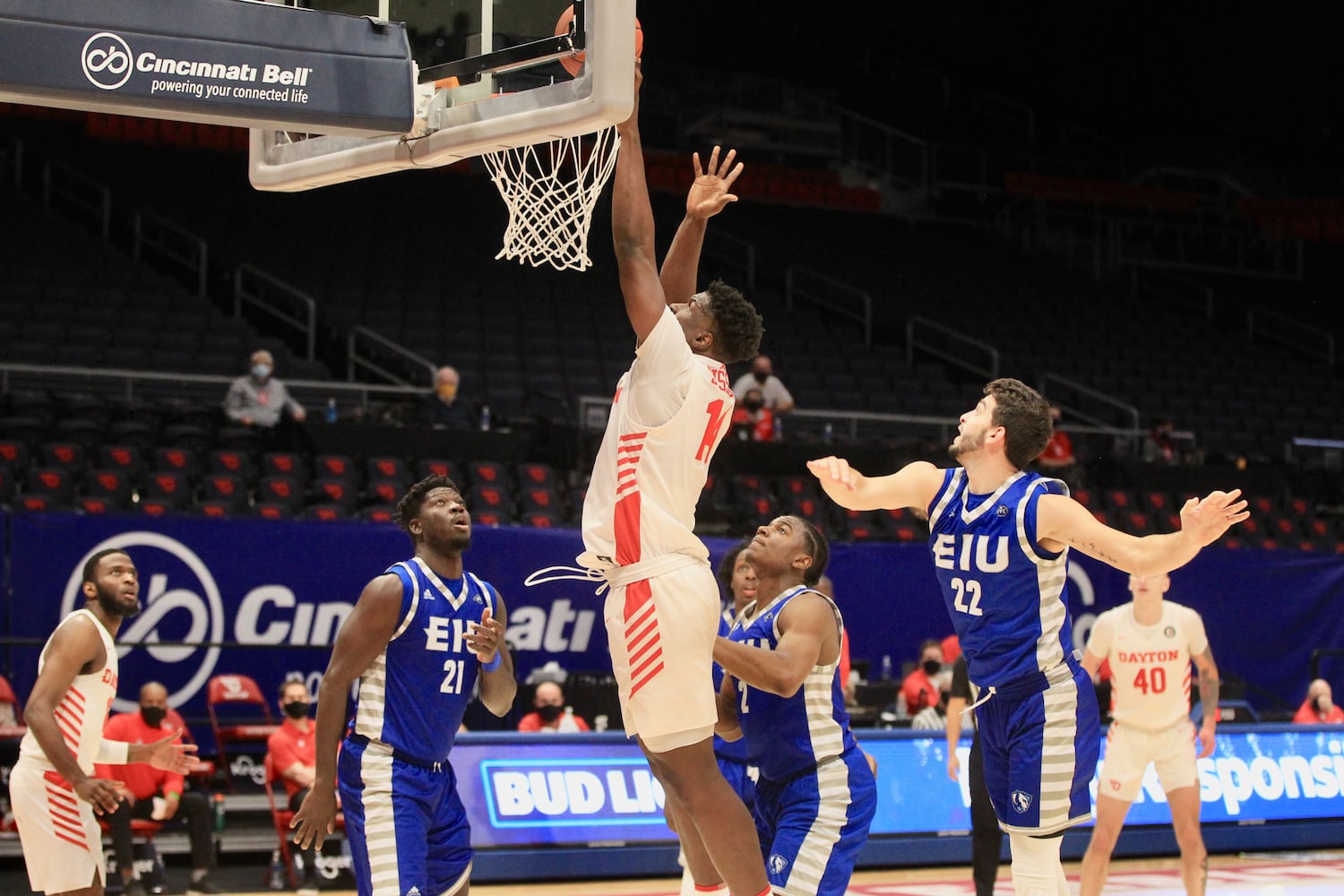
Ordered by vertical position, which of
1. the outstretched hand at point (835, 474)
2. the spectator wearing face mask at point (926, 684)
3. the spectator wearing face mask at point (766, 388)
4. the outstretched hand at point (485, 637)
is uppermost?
the spectator wearing face mask at point (766, 388)

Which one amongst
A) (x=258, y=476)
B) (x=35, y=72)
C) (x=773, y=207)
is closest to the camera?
(x=35, y=72)

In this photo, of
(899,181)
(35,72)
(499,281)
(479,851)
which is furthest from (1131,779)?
(899,181)

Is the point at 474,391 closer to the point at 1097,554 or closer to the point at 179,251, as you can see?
the point at 179,251

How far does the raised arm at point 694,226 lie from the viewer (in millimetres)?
5078

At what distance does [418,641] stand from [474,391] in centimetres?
1272

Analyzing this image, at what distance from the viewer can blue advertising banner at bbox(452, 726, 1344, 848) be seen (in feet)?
33.8

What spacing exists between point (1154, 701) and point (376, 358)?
1191cm

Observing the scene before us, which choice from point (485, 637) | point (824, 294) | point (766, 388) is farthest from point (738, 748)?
point (824, 294)

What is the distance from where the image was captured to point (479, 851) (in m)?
10.2

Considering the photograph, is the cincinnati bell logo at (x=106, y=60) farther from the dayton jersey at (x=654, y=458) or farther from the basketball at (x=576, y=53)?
the dayton jersey at (x=654, y=458)

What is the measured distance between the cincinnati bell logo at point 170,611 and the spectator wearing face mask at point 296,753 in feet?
4.16

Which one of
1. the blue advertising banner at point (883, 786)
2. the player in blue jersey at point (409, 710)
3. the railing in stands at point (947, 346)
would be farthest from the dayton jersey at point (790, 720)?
the railing in stands at point (947, 346)

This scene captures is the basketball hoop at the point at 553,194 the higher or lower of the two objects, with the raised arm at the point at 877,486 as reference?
higher

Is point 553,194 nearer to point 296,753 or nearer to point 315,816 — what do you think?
point 315,816
